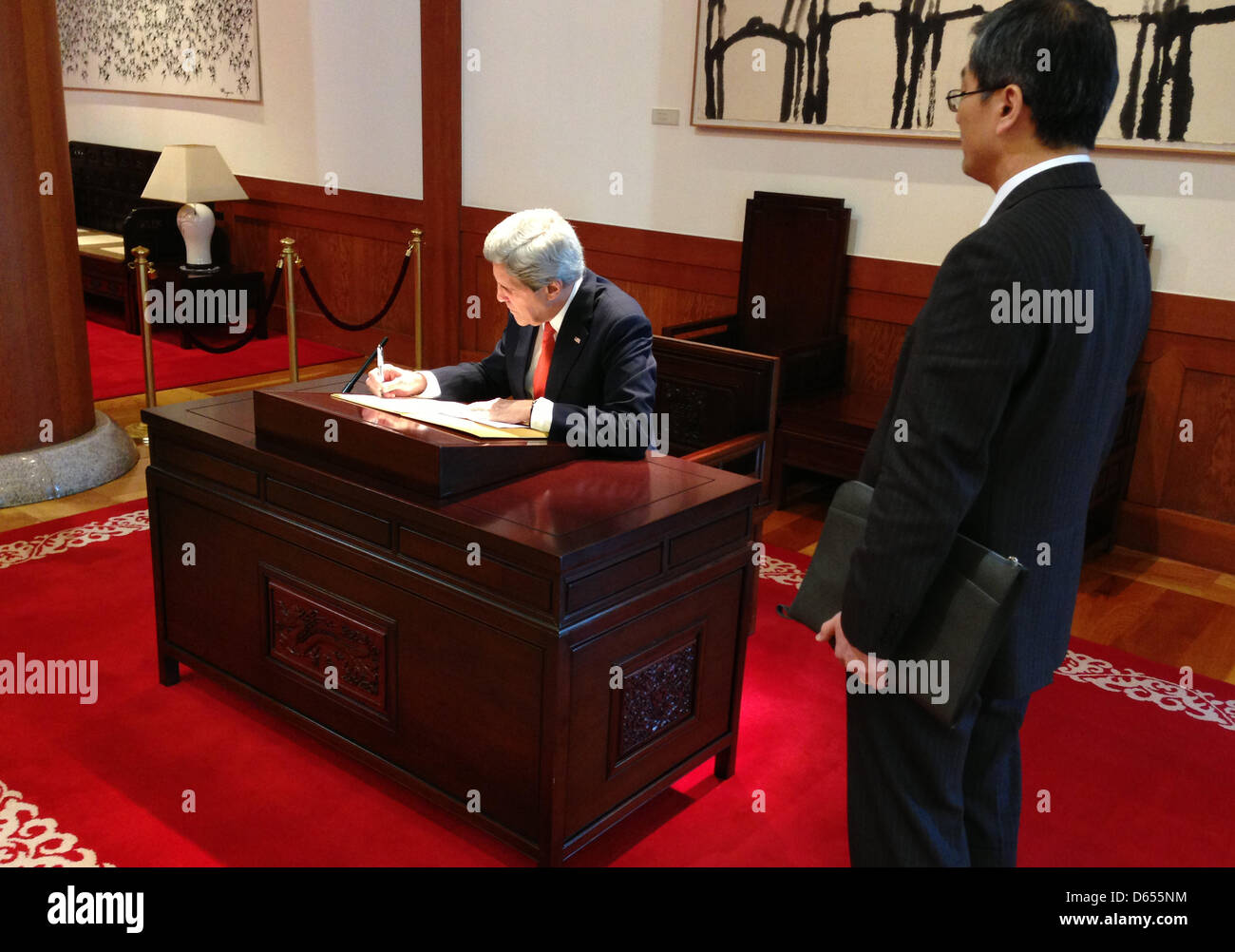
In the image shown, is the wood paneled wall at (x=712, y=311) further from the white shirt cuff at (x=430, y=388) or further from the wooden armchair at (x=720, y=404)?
the white shirt cuff at (x=430, y=388)

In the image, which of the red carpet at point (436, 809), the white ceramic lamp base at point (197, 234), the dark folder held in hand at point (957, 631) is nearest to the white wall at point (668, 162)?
the red carpet at point (436, 809)

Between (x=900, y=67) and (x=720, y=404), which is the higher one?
(x=900, y=67)

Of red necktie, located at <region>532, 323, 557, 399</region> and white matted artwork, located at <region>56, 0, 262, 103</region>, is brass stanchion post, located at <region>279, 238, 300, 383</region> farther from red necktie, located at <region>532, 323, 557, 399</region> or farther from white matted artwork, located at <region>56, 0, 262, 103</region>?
red necktie, located at <region>532, 323, 557, 399</region>

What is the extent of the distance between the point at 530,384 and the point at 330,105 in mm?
5511

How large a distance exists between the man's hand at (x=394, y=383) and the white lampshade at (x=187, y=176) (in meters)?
5.07

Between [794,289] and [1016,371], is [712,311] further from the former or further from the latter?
[1016,371]

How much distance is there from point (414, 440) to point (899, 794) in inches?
53.4

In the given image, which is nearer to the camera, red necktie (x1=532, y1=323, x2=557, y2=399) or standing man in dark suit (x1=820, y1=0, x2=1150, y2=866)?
standing man in dark suit (x1=820, y1=0, x2=1150, y2=866)

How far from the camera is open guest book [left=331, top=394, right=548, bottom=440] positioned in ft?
9.11

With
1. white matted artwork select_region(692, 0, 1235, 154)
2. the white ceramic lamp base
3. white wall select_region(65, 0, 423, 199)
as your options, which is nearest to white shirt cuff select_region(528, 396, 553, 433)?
white matted artwork select_region(692, 0, 1235, 154)

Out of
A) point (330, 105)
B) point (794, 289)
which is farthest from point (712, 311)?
point (330, 105)

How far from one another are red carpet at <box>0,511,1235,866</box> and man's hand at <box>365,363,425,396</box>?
1062mm

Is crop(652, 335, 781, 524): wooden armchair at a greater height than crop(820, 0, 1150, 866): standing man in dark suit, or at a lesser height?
lesser

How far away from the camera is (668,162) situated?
612 centimetres
